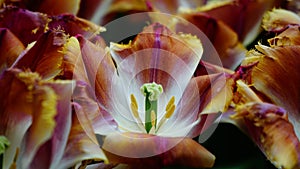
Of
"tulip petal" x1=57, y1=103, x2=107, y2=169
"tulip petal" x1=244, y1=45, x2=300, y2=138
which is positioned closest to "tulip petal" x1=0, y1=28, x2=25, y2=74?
"tulip petal" x1=57, y1=103, x2=107, y2=169

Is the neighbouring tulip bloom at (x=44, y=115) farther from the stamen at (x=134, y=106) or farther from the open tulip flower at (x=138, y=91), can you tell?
the stamen at (x=134, y=106)

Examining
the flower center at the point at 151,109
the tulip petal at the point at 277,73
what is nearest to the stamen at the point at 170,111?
the flower center at the point at 151,109

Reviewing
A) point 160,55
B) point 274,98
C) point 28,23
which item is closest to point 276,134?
point 274,98

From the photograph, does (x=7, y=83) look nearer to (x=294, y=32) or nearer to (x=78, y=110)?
(x=78, y=110)

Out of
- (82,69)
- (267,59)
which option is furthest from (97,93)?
(267,59)

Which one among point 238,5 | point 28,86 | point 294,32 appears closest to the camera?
point 28,86

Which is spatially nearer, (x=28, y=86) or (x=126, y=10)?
(x=28, y=86)

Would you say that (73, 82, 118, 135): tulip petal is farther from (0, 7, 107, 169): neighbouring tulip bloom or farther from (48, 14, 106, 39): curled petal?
(48, 14, 106, 39): curled petal
